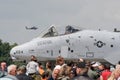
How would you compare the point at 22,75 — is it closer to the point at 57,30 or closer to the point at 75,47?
the point at 75,47

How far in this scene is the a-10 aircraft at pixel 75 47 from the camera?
30.5 m

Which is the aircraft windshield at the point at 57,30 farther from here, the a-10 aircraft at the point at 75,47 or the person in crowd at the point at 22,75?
the person in crowd at the point at 22,75

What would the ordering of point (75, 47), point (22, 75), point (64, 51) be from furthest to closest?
1. point (64, 51)
2. point (75, 47)
3. point (22, 75)

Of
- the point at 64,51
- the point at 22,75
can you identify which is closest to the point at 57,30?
the point at 64,51

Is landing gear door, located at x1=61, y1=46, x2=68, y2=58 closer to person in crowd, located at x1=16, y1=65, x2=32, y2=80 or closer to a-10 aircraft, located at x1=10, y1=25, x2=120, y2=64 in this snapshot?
a-10 aircraft, located at x1=10, y1=25, x2=120, y2=64

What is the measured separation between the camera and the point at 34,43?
31703 millimetres

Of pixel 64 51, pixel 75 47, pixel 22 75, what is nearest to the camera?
pixel 22 75

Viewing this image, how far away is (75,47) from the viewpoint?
30.5 metres

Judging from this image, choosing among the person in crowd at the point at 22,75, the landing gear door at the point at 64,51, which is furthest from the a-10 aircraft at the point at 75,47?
the person in crowd at the point at 22,75

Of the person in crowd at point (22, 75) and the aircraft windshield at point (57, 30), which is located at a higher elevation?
the aircraft windshield at point (57, 30)

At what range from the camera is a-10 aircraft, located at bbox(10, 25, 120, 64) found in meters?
30.5

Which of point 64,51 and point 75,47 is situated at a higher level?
point 75,47

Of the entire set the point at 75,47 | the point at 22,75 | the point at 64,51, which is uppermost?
the point at 75,47

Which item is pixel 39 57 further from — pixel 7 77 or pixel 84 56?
pixel 7 77
